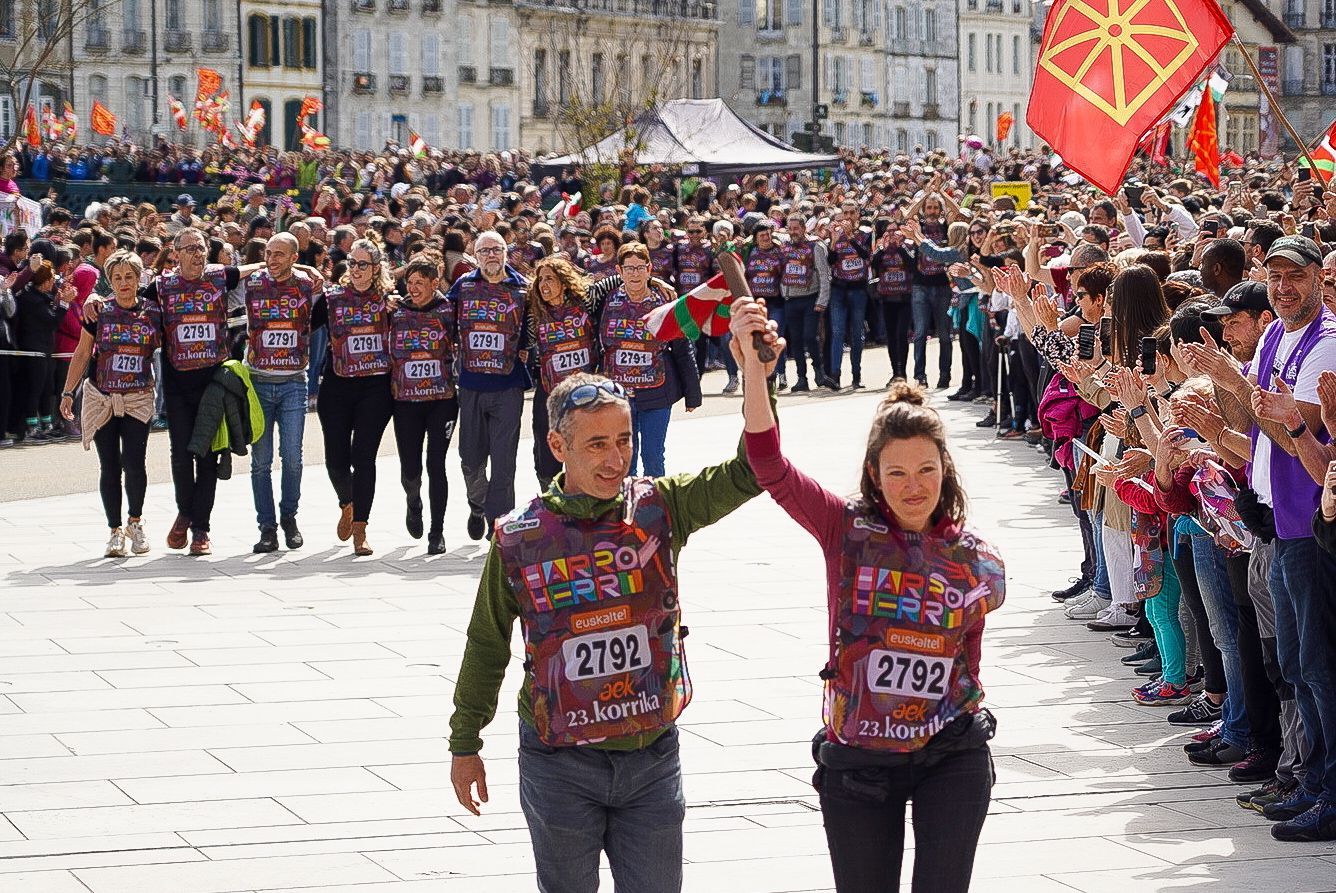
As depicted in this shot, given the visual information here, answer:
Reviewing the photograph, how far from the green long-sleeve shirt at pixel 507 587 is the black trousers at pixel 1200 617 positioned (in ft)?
11.9

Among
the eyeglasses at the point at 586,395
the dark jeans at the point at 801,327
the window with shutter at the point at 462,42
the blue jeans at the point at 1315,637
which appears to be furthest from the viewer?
the window with shutter at the point at 462,42

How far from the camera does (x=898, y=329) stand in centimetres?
2344

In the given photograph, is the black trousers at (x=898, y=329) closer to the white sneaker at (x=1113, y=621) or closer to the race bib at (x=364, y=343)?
the race bib at (x=364, y=343)

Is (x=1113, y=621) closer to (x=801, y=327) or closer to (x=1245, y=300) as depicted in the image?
(x=1245, y=300)

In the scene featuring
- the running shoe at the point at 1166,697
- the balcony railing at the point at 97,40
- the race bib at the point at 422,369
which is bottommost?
the running shoe at the point at 1166,697

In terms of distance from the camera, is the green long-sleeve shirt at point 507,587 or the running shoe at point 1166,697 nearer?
the green long-sleeve shirt at point 507,587

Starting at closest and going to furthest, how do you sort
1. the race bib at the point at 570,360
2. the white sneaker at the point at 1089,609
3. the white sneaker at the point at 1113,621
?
the white sneaker at the point at 1113,621, the white sneaker at the point at 1089,609, the race bib at the point at 570,360

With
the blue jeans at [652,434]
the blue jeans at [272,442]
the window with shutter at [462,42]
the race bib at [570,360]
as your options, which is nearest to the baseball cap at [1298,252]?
the race bib at [570,360]

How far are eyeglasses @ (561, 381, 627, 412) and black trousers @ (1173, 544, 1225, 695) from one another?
3819 millimetres

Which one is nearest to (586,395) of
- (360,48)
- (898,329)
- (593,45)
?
(898,329)

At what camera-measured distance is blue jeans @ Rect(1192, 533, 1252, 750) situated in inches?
311

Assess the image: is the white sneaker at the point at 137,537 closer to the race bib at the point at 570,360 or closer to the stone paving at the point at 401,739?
the stone paving at the point at 401,739

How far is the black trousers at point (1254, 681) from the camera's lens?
7742 millimetres

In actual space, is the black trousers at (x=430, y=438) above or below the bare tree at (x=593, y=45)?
below
